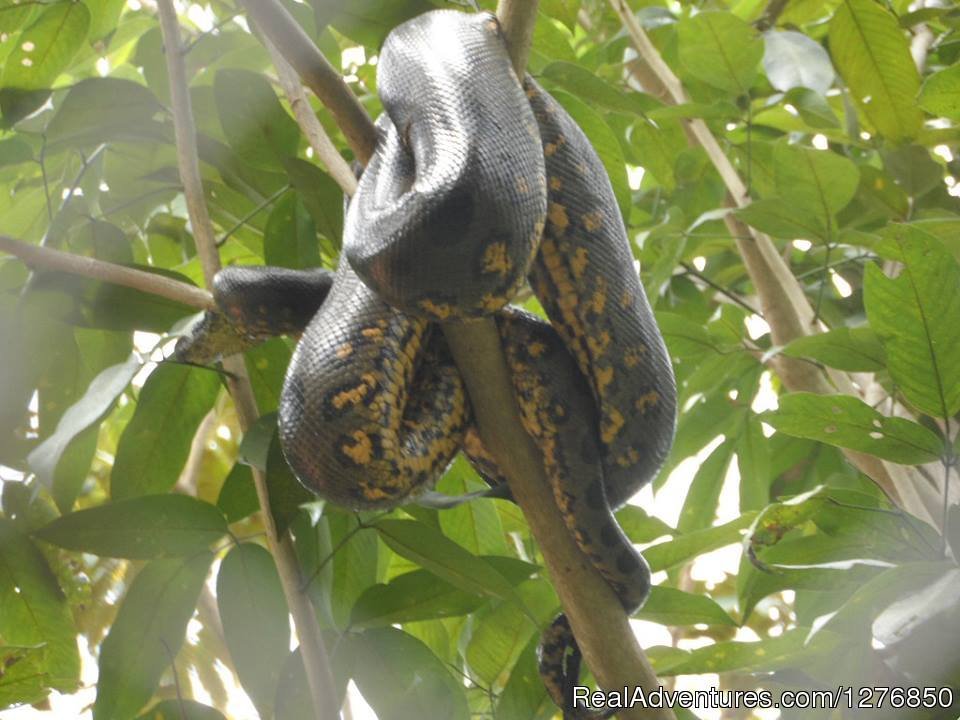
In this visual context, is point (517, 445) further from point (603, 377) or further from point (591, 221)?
point (591, 221)

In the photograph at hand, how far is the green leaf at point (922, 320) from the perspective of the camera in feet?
4.29

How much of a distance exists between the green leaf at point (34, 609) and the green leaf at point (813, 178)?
1.37m

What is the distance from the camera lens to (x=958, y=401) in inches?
52.1

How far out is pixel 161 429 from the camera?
1612 mm

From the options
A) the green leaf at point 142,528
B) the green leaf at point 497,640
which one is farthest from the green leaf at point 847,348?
the green leaf at point 142,528

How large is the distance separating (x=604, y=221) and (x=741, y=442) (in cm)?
90

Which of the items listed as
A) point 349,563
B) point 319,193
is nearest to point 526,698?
point 349,563

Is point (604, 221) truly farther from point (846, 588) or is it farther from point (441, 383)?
point (846, 588)

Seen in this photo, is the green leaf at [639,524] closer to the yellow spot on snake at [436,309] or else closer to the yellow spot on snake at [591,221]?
the yellow spot on snake at [591,221]

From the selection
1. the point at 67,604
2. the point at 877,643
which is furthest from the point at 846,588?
the point at 67,604

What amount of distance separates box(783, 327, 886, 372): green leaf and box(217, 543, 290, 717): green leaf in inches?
32.6

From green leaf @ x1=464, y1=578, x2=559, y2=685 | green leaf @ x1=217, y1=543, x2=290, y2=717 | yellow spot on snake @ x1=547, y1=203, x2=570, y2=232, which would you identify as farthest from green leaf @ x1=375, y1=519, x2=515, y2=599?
yellow spot on snake @ x1=547, y1=203, x2=570, y2=232

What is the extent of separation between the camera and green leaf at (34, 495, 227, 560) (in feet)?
4.39

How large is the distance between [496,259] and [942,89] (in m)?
0.85
